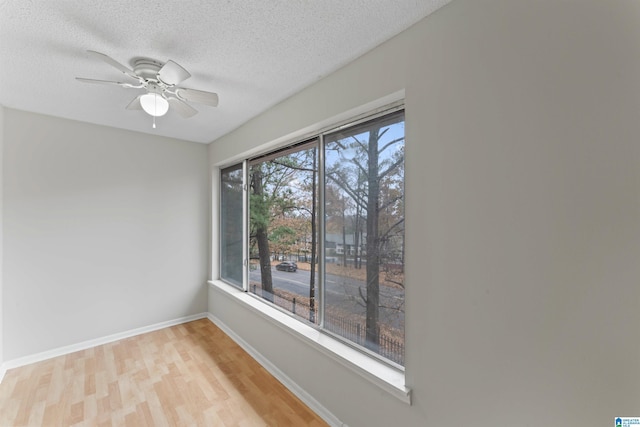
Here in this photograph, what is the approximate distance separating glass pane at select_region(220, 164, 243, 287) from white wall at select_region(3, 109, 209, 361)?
0.28 metres

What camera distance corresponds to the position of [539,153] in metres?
1.01

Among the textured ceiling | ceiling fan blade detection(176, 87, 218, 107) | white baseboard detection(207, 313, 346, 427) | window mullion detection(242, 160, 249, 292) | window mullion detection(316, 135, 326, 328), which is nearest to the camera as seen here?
the textured ceiling

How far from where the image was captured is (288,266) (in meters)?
2.64

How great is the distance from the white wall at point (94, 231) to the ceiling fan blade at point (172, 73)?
2020 millimetres

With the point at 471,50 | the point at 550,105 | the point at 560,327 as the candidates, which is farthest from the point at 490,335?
the point at 471,50

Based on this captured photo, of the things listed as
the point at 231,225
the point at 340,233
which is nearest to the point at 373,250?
the point at 340,233

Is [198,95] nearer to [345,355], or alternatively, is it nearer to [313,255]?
[313,255]

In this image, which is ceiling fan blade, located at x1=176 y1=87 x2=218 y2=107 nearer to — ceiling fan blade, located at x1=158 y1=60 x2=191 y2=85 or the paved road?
ceiling fan blade, located at x1=158 y1=60 x2=191 y2=85

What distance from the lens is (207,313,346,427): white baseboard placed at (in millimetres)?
1851

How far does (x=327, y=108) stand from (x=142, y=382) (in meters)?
2.78

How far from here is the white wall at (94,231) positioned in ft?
8.42

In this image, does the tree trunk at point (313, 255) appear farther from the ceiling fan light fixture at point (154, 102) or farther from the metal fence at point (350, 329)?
the ceiling fan light fixture at point (154, 102)

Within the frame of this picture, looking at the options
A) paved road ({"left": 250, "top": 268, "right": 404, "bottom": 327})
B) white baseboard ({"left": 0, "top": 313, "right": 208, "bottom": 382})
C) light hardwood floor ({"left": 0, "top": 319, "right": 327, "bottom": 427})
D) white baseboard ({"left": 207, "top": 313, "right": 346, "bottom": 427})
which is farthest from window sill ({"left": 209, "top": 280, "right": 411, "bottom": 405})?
white baseboard ({"left": 0, "top": 313, "right": 208, "bottom": 382})

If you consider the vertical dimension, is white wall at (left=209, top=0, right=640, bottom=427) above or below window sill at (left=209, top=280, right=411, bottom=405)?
above
